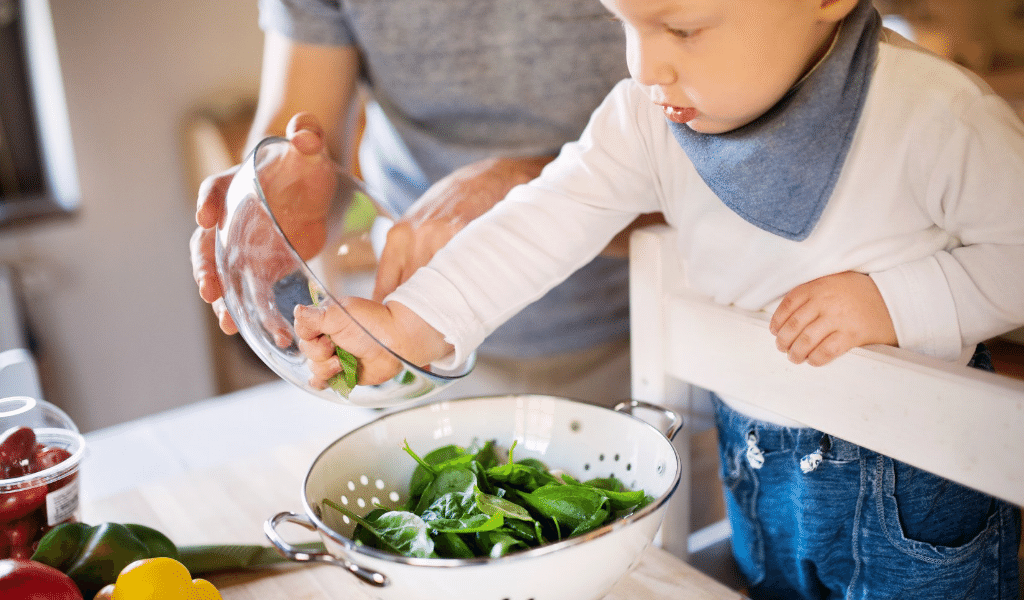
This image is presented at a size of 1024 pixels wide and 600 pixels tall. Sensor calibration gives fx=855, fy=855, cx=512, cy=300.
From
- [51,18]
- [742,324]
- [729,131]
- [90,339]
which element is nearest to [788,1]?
[729,131]

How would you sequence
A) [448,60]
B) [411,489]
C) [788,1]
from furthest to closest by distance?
1. [448,60]
2. [411,489]
3. [788,1]

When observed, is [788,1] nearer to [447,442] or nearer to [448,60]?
[447,442]

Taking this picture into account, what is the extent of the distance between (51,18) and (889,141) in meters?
2.31

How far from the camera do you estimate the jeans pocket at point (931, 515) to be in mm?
654

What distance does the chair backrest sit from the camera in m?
0.50

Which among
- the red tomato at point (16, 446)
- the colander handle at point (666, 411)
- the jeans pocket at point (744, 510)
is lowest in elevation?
the jeans pocket at point (744, 510)

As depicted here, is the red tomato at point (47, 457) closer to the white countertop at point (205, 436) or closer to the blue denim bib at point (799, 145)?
the white countertop at point (205, 436)

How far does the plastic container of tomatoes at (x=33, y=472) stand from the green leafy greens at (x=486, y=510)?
0.88 feet

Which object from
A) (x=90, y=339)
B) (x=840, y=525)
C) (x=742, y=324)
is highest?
(x=742, y=324)

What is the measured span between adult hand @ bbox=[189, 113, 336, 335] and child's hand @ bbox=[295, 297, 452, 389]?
0.31 feet

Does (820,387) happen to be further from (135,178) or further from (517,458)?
(135,178)

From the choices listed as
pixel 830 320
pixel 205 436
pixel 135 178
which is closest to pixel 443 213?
pixel 830 320

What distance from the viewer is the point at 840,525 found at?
2.28 ft

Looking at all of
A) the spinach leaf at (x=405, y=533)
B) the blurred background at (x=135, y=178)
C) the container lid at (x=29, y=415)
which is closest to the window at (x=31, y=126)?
the blurred background at (x=135, y=178)
